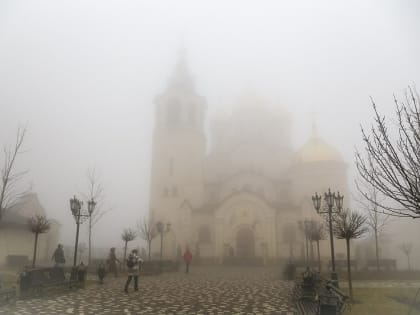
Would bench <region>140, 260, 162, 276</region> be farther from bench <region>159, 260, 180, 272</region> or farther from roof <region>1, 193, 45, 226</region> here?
roof <region>1, 193, 45, 226</region>

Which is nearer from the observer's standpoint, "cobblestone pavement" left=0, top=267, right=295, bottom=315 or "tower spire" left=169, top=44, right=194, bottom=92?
"cobblestone pavement" left=0, top=267, right=295, bottom=315

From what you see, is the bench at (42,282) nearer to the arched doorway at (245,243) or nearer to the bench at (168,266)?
the bench at (168,266)

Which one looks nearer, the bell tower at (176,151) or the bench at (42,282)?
the bench at (42,282)

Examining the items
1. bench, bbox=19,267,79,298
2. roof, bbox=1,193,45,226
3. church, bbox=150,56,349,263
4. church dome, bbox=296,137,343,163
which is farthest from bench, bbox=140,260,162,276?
church dome, bbox=296,137,343,163

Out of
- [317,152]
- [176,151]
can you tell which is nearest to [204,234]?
[176,151]

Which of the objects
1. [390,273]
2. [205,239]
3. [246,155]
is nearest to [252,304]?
[390,273]

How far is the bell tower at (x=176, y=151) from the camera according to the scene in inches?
1622

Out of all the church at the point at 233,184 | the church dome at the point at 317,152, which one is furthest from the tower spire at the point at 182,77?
the church dome at the point at 317,152

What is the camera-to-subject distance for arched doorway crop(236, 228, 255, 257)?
3816 centimetres

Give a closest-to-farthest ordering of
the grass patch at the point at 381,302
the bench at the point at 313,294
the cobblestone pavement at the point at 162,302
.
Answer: the bench at the point at 313,294 → the cobblestone pavement at the point at 162,302 → the grass patch at the point at 381,302

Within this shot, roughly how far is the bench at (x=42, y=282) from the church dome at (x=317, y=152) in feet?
103

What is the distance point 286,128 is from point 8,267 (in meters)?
35.3

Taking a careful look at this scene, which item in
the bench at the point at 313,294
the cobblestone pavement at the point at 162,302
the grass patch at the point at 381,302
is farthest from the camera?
the grass patch at the point at 381,302

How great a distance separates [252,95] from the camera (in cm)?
4934
